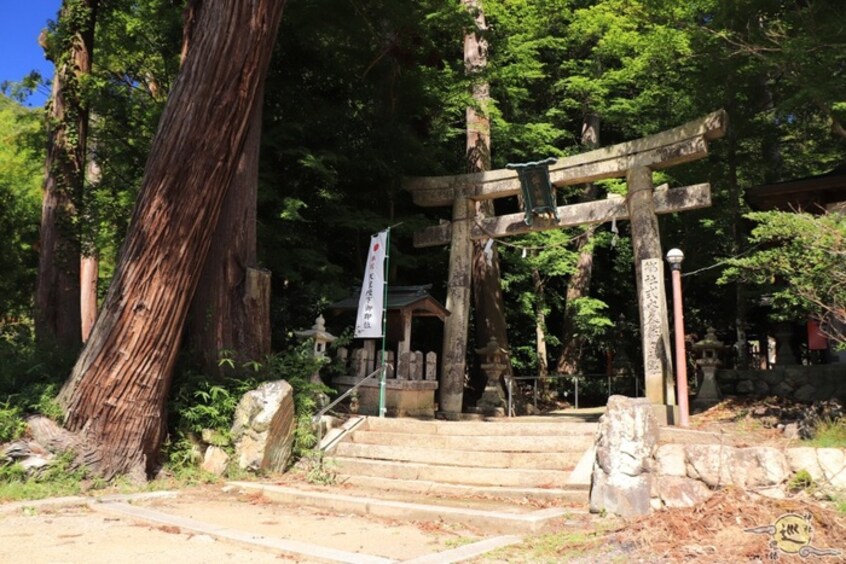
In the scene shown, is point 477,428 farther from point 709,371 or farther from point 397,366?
point 709,371

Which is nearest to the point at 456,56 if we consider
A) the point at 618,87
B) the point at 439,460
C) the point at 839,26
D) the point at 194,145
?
the point at 618,87

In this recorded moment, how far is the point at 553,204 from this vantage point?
12.0 meters

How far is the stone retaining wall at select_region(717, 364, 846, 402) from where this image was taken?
11375 mm

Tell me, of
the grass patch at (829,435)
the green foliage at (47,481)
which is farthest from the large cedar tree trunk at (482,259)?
the green foliage at (47,481)

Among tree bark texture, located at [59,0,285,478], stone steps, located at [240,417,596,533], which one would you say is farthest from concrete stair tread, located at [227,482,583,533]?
tree bark texture, located at [59,0,285,478]

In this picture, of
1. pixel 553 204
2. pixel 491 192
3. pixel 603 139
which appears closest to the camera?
pixel 553 204

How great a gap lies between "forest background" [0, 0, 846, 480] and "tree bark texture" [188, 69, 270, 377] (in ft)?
1.56

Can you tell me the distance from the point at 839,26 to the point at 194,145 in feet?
28.7

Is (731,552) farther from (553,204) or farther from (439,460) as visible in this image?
(553,204)

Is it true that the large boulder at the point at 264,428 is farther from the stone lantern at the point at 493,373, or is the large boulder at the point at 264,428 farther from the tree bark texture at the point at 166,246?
the stone lantern at the point at 493,373

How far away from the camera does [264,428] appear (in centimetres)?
779

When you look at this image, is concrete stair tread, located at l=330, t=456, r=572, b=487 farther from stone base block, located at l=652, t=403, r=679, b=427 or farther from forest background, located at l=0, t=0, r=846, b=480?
stone base block, located at l=652, t=403, r=679, b=427

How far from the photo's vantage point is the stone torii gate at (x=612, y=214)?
10.7m

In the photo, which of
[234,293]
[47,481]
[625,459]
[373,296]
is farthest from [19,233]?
[625,459]
